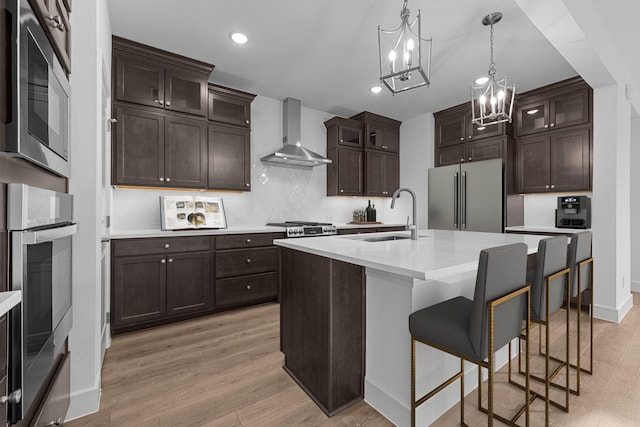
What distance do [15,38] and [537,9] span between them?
2.56 metres

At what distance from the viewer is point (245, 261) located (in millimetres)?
3373

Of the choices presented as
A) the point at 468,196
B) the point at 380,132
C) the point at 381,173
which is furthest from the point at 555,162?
the point at 380,132

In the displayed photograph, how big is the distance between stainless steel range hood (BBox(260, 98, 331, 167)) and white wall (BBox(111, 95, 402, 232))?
11 cm

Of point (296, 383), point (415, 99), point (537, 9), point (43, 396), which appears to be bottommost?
point (296, 383)

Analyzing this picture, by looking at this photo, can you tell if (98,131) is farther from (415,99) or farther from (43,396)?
(415,99)

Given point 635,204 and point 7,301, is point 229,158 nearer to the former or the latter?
point 7,301

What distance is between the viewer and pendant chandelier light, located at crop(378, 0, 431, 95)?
5.55ft

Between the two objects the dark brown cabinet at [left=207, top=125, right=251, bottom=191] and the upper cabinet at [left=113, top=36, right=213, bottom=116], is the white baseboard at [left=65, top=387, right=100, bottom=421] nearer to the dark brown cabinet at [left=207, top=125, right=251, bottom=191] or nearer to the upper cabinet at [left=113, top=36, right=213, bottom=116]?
the dark brown cabinet at [left=207, top=125, right=251, bottom=191]

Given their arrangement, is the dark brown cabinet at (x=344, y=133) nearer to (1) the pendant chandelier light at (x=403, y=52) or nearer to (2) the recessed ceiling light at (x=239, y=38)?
(1) the pendant chandelier light at (x=403, y=52)

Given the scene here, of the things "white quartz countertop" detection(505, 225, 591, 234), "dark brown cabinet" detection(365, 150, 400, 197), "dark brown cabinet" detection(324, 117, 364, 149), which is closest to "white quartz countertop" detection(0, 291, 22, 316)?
"white quartz countertop" detection(505, 225, 591, 234)

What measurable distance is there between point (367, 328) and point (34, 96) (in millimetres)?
1760

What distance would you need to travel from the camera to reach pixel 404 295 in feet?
5.08

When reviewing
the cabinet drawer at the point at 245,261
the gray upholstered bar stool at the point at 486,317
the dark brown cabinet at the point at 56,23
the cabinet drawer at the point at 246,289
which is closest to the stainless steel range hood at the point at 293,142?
the cabinet drawer at the point at 245,261

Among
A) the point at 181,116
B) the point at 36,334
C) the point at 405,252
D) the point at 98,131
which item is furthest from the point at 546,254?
the point at 181,116
